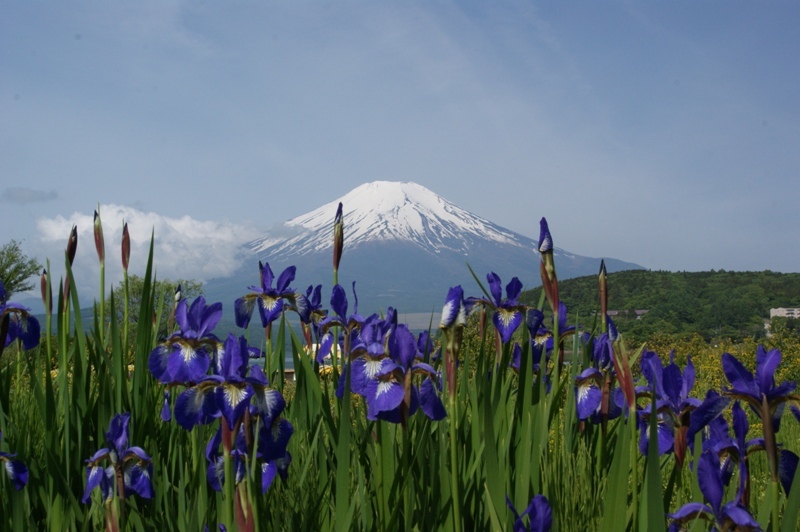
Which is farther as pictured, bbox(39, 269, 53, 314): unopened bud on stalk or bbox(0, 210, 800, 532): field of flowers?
bbox(39, 269, 53, 314): unopened bud on stalk

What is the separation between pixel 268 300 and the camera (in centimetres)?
346

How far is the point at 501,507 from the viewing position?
210 cm

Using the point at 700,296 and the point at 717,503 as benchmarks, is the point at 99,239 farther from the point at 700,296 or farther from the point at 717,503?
the point at 700,296

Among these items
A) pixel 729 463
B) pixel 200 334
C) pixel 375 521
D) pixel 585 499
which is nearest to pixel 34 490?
pixel 200 334

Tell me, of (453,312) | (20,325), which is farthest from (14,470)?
(453,312)

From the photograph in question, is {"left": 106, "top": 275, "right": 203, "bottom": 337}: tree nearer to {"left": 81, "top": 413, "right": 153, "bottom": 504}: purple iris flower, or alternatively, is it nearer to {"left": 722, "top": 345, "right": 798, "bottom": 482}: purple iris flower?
{"left": 81, "top": 413, "right": 153, "bottom": 504}: purple iris flower

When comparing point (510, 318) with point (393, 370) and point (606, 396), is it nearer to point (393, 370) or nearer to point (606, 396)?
point (606, 396)

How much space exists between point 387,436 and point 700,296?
210 ft

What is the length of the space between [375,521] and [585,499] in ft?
2.66

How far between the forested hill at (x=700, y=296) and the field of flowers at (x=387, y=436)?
4079 centimetres

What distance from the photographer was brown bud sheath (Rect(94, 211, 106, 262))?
3.46 metres

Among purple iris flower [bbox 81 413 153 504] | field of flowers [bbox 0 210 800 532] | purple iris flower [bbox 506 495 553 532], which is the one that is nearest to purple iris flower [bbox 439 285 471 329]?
field of flowers [bbox 0 210 800 532]

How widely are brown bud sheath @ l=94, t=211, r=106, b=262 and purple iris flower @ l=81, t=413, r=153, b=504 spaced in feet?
4.78

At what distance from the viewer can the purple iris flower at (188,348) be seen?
2057 millimetres
